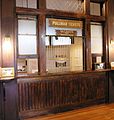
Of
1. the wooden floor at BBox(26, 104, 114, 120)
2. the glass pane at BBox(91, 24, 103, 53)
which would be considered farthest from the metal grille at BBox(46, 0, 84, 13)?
the wooden floor at BBox(26, 104, 114, 120)

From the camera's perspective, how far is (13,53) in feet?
13.9

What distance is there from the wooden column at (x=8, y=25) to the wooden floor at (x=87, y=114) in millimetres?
1383

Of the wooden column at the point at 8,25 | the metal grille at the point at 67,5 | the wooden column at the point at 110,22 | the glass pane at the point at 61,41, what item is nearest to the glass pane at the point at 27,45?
the wooden column at the point at 8,25

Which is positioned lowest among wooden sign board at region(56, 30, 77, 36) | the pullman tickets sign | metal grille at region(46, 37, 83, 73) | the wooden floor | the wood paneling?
the wooden floor

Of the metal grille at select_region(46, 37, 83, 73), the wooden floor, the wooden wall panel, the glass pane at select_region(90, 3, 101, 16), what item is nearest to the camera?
the wooden floor

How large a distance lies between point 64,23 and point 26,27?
975mm

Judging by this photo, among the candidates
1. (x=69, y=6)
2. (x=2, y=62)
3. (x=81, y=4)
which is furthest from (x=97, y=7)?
(x=2, y=62)

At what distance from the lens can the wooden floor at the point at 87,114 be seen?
14.6 feet

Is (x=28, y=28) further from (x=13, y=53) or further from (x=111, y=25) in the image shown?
(x=111, y=25)

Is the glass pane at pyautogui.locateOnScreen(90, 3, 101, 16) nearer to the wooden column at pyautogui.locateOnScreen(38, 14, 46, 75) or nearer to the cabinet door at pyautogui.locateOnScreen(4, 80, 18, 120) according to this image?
the wooden column at pyautogui.locateOnScreen(38, 14, 46, 75)

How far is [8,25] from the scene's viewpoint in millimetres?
4160

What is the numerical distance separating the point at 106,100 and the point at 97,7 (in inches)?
99.2

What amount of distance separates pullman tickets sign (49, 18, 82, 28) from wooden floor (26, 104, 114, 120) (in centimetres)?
204

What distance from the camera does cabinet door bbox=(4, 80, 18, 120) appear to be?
13.7 ft
